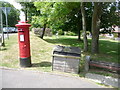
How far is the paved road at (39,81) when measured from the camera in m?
3.58

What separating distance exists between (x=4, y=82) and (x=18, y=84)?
51cm

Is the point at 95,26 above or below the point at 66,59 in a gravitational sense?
above

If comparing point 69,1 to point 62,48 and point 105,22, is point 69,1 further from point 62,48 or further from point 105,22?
point 105,22

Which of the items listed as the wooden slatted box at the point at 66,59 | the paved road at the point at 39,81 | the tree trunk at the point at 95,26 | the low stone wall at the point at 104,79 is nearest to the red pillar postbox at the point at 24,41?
the paved road at the point at 39,81

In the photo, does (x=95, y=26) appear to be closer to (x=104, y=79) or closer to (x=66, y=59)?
(x=66, y=59)

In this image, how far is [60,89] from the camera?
337 centimetres

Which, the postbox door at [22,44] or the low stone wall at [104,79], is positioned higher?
the postbox door at [22,44]

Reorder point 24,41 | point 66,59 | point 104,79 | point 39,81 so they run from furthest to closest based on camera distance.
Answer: point 24,41 → point 66,59 → point 104,79 → point 39,81

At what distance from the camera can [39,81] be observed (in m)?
3.83

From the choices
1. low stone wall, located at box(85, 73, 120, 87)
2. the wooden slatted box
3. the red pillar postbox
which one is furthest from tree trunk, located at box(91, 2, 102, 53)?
the red pillar postbox

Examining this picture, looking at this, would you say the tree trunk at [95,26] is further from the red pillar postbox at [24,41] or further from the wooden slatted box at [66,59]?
the red pillar postbox at [24,41]

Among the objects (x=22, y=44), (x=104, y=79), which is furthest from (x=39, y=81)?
(x=104, y=79)

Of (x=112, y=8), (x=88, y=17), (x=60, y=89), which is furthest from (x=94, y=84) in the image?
(x=88, y=17)

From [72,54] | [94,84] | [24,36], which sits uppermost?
[24,36]
